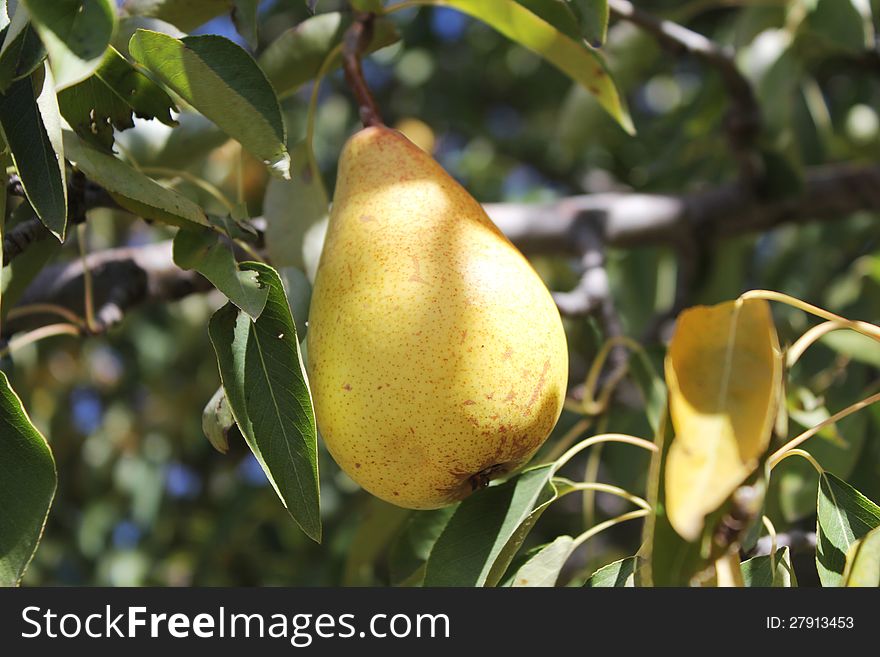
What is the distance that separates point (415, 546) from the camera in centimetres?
108

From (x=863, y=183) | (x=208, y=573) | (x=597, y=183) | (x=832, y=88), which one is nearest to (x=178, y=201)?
(x=863, y=183)

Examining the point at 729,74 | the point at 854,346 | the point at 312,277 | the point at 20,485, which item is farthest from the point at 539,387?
the point at 729,74

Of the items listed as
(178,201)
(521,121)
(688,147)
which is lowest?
(521,121)

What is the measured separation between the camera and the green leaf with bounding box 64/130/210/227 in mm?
842

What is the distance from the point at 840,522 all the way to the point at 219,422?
0.57m

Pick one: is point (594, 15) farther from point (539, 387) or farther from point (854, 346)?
point (854, 346)

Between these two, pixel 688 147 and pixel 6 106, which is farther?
pixel 688 147

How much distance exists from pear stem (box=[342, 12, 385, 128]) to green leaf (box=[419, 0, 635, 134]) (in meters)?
0.08

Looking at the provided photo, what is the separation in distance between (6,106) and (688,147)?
162 cm

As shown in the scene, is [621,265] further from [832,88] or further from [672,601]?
[672,601]

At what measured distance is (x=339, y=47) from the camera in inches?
43.4

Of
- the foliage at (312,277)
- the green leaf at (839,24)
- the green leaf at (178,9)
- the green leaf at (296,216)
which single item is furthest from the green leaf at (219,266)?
the green leaf at (839,24)

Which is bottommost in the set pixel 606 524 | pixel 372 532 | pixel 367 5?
pixel 372 532

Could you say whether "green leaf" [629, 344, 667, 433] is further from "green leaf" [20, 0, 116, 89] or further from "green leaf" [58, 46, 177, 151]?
"green leaf" [20, 0, 116, 89]
